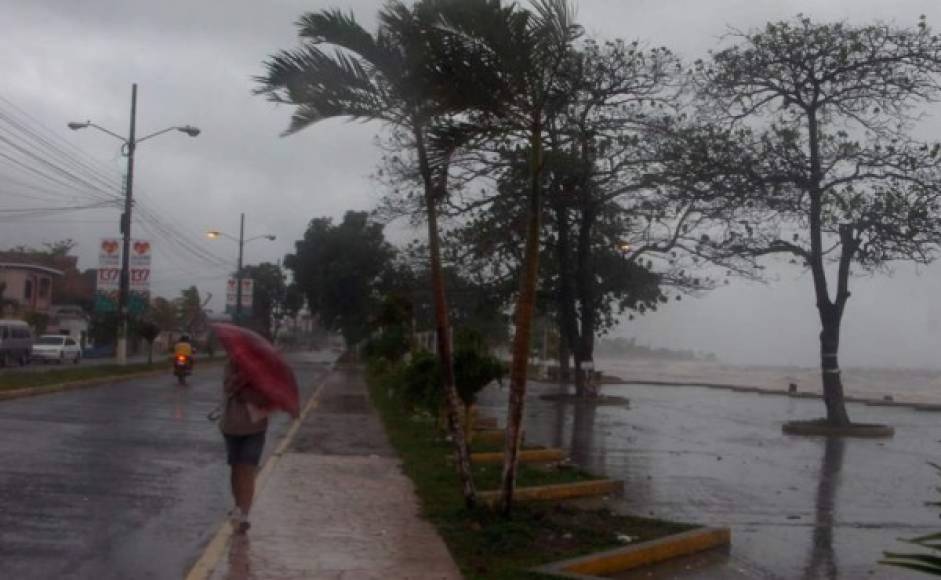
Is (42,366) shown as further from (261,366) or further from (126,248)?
(261,366)

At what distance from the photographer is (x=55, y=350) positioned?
55656 mm

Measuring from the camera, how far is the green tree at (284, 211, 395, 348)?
56750 millimetres

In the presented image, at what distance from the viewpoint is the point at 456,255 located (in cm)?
3216

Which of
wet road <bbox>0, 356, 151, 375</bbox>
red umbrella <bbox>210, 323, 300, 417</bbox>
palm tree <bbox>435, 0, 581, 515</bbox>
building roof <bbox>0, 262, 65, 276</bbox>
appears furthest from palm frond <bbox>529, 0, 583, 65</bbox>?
building roof <bbox>0, 262, 65, 276</bbox>

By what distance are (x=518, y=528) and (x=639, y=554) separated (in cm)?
96

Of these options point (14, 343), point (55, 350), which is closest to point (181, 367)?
point (14, 343)

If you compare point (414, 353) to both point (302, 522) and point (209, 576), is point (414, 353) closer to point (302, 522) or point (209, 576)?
point (302, 522)

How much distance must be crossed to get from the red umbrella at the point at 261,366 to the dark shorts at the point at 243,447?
322mm

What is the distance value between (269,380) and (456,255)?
23.2m

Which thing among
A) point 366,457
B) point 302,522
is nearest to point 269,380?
point 302,522

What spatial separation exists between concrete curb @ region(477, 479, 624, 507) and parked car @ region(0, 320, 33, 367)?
3996cm

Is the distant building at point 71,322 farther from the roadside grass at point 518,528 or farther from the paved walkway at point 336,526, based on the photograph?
the roadside grass at point 518,528

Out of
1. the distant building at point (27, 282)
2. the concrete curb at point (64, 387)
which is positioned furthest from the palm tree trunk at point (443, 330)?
the distant building at point (27, 282)

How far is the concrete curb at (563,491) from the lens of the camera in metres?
11.6
